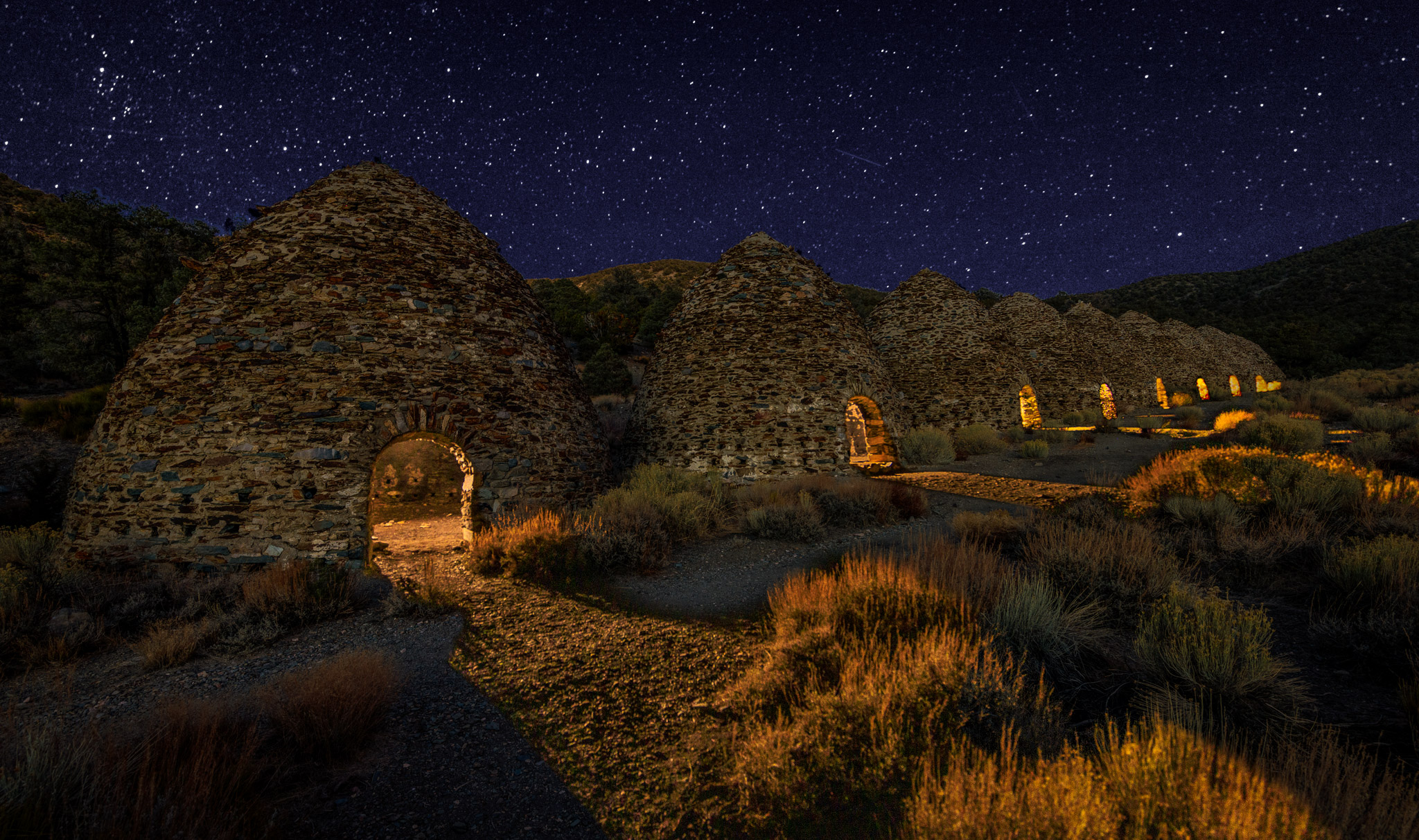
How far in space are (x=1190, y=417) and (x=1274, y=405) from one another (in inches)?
88.7

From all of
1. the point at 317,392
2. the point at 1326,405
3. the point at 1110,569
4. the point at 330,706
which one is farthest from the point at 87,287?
the point at 1326,405

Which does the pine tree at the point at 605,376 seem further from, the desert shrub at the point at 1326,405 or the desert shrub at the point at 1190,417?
the desert shrub at the point at 1326,405

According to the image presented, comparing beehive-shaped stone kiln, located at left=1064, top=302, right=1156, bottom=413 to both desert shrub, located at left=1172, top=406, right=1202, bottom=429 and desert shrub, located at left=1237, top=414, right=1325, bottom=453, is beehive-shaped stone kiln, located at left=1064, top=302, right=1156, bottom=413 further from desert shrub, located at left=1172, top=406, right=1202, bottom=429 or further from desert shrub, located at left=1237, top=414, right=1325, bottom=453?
desert shrub, located at left=1237, top=414, right=1325, bottom=453

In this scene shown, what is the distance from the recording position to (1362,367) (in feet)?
117

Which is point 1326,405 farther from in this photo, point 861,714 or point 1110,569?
point 861,714

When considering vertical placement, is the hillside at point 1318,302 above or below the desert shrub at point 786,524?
above

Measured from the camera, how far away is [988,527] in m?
6.37

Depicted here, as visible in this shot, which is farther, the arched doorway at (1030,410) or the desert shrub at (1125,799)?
the arched doorway at (1030,410)

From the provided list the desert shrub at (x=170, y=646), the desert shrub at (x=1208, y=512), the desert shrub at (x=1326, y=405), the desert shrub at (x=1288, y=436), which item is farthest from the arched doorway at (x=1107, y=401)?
the desert shrub at (x=170, y=646)

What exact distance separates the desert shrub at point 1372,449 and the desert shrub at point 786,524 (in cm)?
937

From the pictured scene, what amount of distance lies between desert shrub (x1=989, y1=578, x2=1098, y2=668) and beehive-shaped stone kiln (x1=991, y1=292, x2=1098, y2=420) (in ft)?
70.2

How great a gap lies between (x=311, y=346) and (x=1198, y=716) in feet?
30.0

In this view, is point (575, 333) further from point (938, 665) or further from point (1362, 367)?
point (1362, 367)

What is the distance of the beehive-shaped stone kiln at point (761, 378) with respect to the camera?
1055 cm
